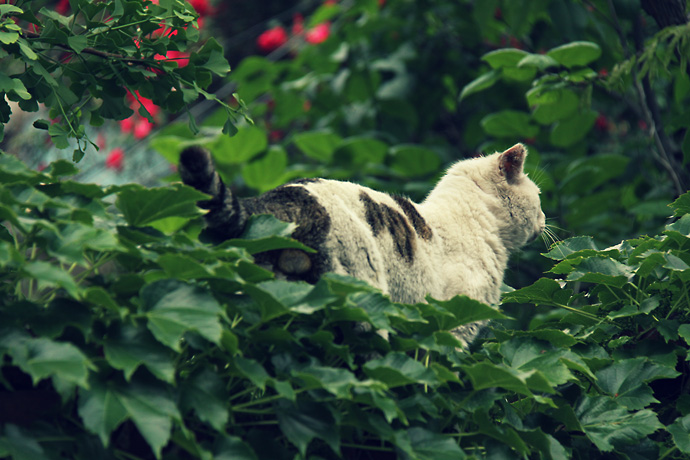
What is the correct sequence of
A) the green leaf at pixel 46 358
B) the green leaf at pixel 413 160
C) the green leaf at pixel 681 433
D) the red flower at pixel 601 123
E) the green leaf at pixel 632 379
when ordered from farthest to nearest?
the red flower at pixel 601 123
the green leaf at pixel 413 160
the green leaf at pixel 632 379
the green leaf at pixel 681 433
the green leaf at pixel 46 358

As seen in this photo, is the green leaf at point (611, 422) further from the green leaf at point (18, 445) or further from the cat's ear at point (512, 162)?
the green leaf at point (18, 445)

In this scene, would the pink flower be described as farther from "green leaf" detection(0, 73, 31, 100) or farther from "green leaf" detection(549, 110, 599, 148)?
"green leaf" detection(0, 73, 31, 100)

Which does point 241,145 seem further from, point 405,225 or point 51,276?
point 51,276

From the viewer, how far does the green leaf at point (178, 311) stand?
112cm

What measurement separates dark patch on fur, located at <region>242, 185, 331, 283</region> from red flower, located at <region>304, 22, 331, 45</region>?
3307mm

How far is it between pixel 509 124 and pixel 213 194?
262cm

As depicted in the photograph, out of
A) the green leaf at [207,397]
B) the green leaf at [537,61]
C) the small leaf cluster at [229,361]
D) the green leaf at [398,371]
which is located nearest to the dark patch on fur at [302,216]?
the small leaf cluster at [229,361]

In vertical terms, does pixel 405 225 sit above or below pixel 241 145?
above

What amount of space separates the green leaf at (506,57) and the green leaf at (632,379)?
162 cm

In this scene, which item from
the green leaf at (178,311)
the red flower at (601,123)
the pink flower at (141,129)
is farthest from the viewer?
the pink flower at (141,129)

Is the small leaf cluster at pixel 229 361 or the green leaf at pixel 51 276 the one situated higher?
the green leaf at pixel 51 276

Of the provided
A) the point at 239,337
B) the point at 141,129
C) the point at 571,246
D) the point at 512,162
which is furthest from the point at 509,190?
the point at 141,129

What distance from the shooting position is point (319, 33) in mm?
4875

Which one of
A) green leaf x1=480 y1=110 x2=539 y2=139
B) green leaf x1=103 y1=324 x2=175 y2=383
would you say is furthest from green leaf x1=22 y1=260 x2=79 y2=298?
green leaf x1=480 y1=110 x2=539 y2=139
